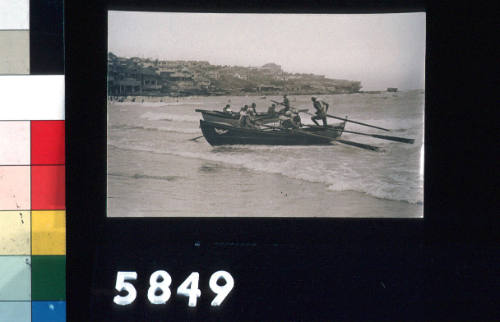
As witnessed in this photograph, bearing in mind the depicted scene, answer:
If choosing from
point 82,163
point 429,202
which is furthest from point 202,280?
point 429,202

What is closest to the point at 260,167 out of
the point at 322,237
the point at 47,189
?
the point at 322,237

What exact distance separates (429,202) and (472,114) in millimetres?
459

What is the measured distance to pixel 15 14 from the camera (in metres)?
2.30

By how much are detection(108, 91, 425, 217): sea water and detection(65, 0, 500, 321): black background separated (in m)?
0.06

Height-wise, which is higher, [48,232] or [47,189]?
[47,189]

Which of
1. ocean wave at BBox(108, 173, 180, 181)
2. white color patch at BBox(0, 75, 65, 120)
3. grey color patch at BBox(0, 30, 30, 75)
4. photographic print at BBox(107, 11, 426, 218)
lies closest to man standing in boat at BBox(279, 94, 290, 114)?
photographic print at BBox(107, 11, 426, 218)

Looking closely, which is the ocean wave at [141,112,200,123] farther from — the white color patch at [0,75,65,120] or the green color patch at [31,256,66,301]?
the green color patch at [31,256,66,301]

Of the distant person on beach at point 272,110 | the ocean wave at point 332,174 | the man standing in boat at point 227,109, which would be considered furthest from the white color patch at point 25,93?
the distant person on beach at point 272,110

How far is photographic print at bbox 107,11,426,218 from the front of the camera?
7.66ft

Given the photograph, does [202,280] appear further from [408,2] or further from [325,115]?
[408,2]

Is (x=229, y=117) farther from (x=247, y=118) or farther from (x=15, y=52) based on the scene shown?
(x=15, y=52)

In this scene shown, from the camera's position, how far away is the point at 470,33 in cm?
233

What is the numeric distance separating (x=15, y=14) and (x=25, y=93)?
368 millimetres

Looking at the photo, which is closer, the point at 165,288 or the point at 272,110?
the point at 165,288
